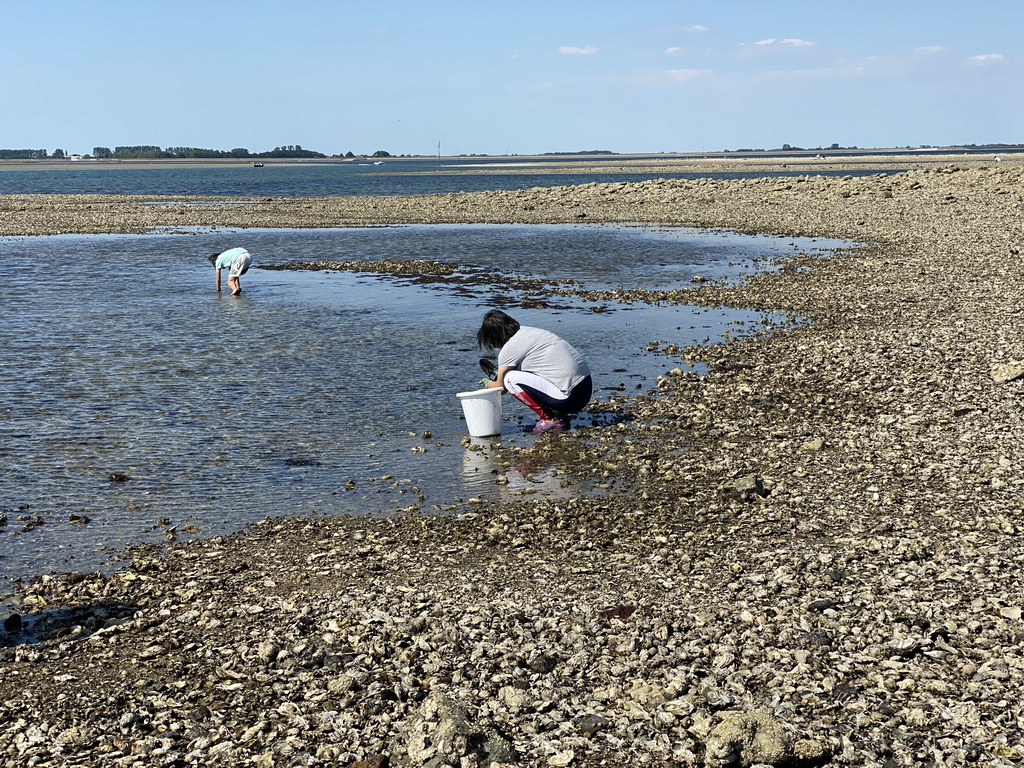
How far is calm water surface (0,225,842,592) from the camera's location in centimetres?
959

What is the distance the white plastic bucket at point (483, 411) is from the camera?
1147 centimetres

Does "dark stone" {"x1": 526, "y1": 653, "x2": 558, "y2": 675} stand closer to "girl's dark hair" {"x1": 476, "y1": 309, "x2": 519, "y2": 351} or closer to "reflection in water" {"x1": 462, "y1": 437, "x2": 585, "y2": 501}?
"reflection in water" {"x1": 462, "y1": 437, "x2": 585, "y2": 501}

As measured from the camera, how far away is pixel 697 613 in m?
6.67

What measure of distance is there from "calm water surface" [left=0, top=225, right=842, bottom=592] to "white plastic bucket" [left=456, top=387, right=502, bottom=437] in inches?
9.8

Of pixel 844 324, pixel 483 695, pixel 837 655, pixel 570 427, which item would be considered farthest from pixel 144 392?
pixel 844 324

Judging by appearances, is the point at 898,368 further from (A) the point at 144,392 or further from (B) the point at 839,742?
(A) the point at 144,392

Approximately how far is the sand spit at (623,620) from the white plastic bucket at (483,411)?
26.5 inches

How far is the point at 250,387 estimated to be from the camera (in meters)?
14.4

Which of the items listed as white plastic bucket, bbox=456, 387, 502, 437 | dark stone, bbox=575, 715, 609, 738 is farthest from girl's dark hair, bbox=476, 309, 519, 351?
dark stone, bbox=575, 715, 609, 738

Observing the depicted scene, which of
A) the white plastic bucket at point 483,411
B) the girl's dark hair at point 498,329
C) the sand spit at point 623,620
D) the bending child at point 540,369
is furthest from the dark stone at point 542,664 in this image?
the girl's dark hair at point 498,329

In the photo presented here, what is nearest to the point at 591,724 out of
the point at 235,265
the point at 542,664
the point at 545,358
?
the point at 542,664

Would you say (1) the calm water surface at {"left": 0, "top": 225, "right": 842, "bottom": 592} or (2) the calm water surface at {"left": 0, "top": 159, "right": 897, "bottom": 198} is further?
(2) the calm water surface at {"left": 0, "top": 159, "right": 897, "bottom": 198}

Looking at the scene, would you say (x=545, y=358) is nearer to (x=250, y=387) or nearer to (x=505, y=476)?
(x=505, y=476)

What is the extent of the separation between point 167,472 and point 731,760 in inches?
296
